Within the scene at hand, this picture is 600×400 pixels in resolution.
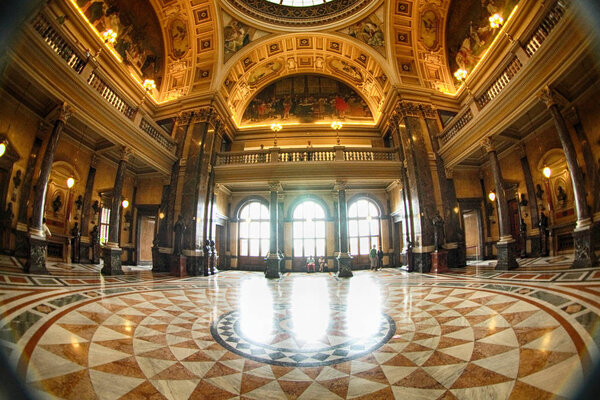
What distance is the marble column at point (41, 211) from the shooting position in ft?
18.0

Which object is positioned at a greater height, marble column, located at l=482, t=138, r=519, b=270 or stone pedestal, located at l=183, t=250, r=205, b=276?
marble column, located at l=482, t=138, r=519, b=270

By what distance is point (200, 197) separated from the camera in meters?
11.1

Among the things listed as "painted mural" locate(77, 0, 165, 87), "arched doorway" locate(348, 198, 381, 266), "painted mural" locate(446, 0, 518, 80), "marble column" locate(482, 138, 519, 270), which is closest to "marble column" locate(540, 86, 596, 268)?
"marble column" locate(482, 138, 519, 270)

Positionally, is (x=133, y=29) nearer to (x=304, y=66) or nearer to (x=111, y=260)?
(x=304, y=66)

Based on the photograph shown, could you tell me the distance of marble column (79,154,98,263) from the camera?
9.59 meters

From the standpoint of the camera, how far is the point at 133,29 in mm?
11547

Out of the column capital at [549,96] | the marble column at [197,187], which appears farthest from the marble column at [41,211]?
the column capital at [549,96]

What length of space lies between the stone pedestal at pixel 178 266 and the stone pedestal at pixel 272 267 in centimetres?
325

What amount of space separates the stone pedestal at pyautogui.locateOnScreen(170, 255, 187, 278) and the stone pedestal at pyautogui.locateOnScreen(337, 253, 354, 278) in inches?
244

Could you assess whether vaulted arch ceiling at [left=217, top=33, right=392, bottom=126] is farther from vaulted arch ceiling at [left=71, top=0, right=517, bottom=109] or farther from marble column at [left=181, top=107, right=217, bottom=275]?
marble column at [left=181, top=107, right=217, bottom=275]

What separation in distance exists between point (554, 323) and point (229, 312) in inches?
152

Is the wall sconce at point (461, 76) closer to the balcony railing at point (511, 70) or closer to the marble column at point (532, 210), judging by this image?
the balcony railing at point (511, 70)

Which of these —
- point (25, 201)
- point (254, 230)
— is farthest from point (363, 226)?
point (25, 201)

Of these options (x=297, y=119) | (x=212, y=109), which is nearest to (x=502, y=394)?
(x=212, y=109)
